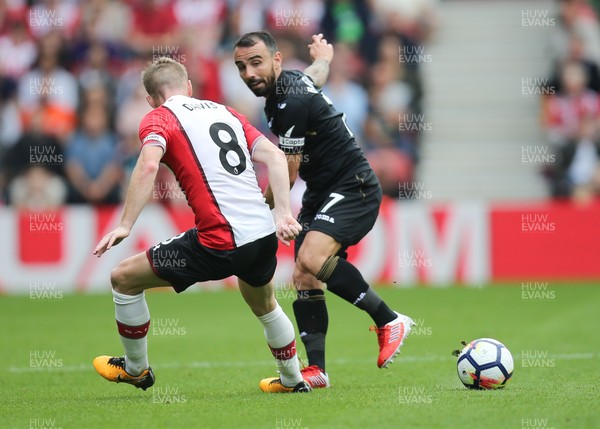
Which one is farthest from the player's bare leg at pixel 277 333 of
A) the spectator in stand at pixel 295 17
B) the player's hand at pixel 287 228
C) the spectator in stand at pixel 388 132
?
the spectator in stand at pixel 295 17

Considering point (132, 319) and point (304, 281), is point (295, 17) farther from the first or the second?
point (132, 319)

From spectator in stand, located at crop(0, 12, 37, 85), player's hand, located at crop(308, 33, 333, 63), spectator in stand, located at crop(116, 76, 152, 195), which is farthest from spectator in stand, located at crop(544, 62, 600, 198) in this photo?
player's hand, located at crop(308, 33, 333, 63)

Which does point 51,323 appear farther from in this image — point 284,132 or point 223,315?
point 284,132

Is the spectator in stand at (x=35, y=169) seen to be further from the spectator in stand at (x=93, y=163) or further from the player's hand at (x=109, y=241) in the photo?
the player's hand at (x=109, y=241)

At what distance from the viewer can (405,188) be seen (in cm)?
1695

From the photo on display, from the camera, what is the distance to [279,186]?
6.80 meters

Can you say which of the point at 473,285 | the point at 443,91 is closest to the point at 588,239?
the point at 473,285

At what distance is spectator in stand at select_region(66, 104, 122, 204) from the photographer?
16406 mm

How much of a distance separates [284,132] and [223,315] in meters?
5.87

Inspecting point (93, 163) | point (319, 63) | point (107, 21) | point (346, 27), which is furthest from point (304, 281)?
point (107, 21)

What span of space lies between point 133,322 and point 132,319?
0.08 feet

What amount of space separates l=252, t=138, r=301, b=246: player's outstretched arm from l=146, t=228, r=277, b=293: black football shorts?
0.25 metres

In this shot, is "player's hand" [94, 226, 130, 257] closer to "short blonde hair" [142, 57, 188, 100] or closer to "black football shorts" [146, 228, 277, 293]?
"black football shorts" [146, 228, 277, 293]

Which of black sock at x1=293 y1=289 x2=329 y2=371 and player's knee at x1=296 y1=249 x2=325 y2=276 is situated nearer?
player's knee at x1=296 y1=249 x2=325 y2=276
